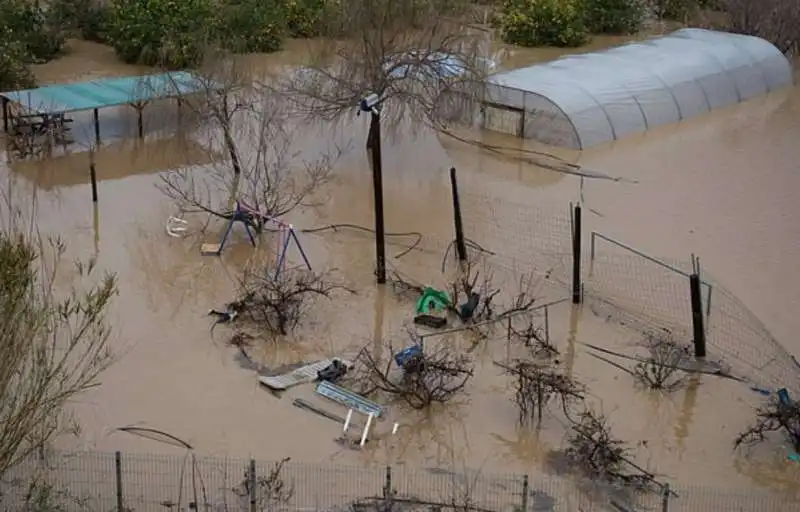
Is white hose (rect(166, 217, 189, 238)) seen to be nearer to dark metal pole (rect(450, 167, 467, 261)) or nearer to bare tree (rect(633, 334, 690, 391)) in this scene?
dark metal pole (rect(450, 167, 467, 261))

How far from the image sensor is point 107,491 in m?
10.6

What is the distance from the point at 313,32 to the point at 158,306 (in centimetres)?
1867

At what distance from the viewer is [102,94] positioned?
23172 mm

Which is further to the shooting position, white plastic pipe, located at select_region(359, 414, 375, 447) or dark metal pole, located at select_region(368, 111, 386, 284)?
dark metal pole, located at select_region(368, 111, 386, 284)

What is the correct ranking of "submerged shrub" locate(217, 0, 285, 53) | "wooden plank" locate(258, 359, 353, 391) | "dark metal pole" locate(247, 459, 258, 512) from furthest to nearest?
"submerged shrub" locate(217, 0, 285, 53) < "wooden plank" locate(258, 359, 353, 391) < "dark metal pole" locate(247, 459, 258, 512)

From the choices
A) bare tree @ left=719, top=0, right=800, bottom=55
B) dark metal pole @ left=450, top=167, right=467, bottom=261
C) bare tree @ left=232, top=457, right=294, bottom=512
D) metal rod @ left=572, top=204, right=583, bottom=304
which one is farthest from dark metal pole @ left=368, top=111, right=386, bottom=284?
bare tree @ left=719, top=0, right=800, bottom=55

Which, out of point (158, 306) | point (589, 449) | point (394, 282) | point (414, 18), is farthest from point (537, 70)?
point (589, 449)

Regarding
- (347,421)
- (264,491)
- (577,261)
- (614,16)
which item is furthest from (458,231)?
(614,16)

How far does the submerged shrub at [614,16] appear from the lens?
35688 mm

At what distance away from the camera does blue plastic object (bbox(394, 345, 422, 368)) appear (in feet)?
42.8

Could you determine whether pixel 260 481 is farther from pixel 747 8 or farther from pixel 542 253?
pixel 747 8

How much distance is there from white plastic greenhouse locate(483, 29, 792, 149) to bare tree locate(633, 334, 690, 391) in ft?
31.1

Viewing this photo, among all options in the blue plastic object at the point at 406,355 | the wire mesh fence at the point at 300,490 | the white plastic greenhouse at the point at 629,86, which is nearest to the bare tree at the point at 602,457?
the wire mesh fence at the point at 300,490

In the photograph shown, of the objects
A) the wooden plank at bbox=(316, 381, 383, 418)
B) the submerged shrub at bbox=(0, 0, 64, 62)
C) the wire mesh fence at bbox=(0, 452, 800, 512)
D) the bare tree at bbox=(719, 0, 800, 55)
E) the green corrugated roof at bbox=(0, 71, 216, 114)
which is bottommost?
the wire mesh fence at bbox=(0, 452, 800, 512)
